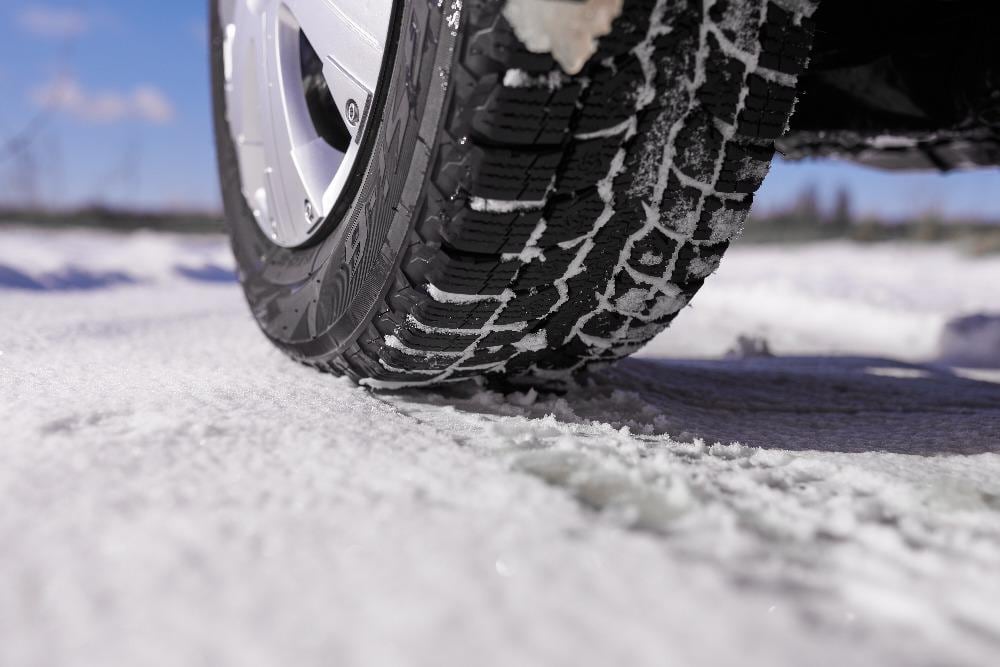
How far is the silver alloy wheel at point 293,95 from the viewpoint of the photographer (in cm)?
96

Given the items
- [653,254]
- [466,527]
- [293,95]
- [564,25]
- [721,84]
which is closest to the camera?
[466,527]

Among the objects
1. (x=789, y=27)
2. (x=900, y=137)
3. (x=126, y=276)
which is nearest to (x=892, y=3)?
(x=900, y=137)

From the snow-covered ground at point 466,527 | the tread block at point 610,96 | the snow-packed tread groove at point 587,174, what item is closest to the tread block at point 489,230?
the snow-packed tread groove at point 587,174

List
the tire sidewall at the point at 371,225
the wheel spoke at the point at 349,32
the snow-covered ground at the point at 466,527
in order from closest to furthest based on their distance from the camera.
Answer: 1. the snow-covered ground at the point at 466,527
2. the tire sidewall at the point at 371,225
3. the wheel spoke at the point at 349,32

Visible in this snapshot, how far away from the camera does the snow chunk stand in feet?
2.25

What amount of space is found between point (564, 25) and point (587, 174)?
15cm

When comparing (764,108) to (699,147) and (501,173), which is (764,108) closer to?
(699,147)

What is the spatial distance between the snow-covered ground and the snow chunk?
15.7 inches

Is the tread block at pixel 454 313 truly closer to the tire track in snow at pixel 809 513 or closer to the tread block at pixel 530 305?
the tread block at pixel 530 305

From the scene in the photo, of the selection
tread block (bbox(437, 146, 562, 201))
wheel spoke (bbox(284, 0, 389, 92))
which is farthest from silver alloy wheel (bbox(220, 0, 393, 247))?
tread block (bbox(437, 146, 562, 201))

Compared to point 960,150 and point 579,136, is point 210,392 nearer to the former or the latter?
point 579,136

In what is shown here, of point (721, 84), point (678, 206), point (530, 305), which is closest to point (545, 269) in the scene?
point (530, 305)

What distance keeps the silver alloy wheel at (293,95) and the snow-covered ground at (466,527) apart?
29cm

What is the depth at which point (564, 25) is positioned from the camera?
2.26 ft
